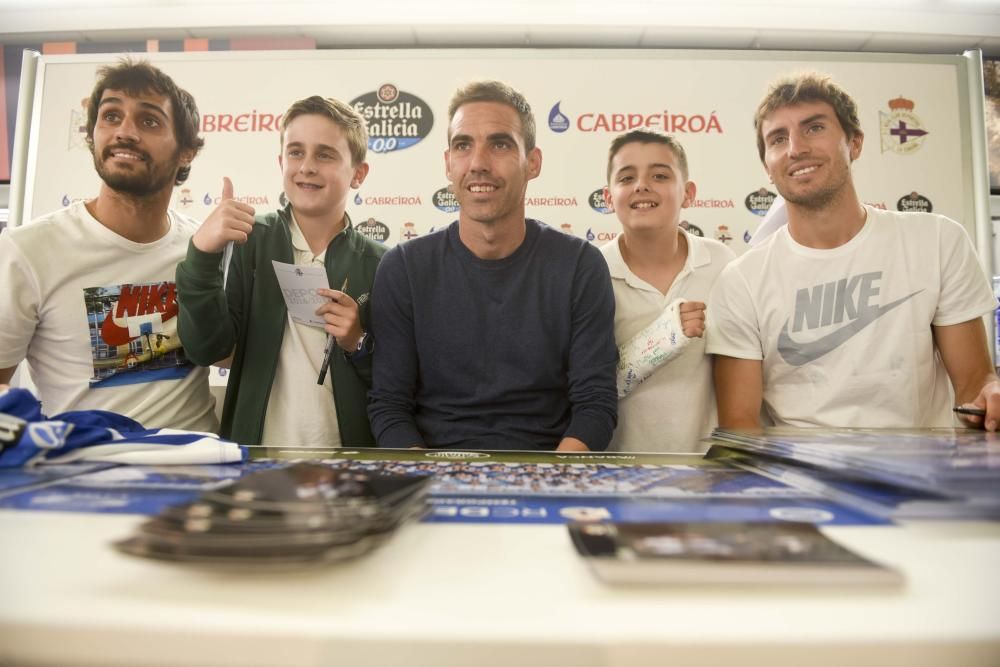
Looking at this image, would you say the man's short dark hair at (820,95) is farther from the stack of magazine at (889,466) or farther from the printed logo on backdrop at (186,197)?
the printed logo on backdrop at (186,197)

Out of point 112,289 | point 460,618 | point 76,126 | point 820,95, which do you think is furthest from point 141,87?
point 820,95

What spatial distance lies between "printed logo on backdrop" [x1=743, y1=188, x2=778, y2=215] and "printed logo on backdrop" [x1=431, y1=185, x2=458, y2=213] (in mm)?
1396

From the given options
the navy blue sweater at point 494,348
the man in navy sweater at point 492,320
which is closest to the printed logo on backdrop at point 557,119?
the man in navy sweater at point 492,320

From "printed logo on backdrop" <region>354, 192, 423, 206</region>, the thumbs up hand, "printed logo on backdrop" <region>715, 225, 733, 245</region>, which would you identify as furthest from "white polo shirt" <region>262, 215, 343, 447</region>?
"printed logo on backdrop" <region>715, 225, 733, 245</region>

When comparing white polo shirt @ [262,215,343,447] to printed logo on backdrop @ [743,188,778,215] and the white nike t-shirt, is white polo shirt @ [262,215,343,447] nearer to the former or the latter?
the white nike t-shirt

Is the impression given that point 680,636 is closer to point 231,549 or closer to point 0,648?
point 231,549

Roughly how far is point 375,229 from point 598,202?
1095 millimetres

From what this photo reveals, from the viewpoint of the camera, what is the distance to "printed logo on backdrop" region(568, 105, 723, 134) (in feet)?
8.85

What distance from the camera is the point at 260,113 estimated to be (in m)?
2.81

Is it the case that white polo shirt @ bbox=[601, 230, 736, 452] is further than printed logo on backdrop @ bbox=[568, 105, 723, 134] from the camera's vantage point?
No

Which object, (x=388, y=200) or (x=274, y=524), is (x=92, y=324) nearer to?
(x=274, y=524)

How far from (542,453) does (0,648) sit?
83cm

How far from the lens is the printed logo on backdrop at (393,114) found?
9.03ft

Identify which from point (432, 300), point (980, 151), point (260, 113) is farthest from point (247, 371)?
point (980, 151)
